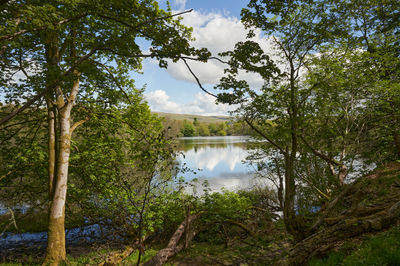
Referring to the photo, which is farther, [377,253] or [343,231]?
[343,231]

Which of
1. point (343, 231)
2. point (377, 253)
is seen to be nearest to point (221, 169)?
point (343, 231)

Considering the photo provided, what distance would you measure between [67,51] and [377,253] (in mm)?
12625

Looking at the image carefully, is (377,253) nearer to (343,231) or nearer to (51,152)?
(343,231)

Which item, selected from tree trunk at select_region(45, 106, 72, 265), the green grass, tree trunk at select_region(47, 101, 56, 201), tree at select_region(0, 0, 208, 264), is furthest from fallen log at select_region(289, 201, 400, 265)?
tree trunk at select_region(47, 101, 56, 201)

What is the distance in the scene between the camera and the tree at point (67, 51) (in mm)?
4457

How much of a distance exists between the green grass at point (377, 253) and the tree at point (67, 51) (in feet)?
16.3

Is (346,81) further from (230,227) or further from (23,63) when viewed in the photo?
(23,63)

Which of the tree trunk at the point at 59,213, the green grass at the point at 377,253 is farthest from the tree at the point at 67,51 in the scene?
the green grass at the point at 377,253

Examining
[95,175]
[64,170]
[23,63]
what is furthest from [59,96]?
[95,175]

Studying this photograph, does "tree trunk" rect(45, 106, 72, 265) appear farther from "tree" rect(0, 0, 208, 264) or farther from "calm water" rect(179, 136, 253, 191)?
"calm water" rect(179, 136, 253, 191)

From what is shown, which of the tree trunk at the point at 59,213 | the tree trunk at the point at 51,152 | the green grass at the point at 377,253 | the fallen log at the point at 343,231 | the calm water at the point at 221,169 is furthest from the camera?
the calm water at the point at 221,169

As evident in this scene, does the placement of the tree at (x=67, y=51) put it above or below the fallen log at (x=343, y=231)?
above

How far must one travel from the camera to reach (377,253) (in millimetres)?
3496

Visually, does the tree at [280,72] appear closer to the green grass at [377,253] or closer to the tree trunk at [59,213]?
the green grass at [377,253]
